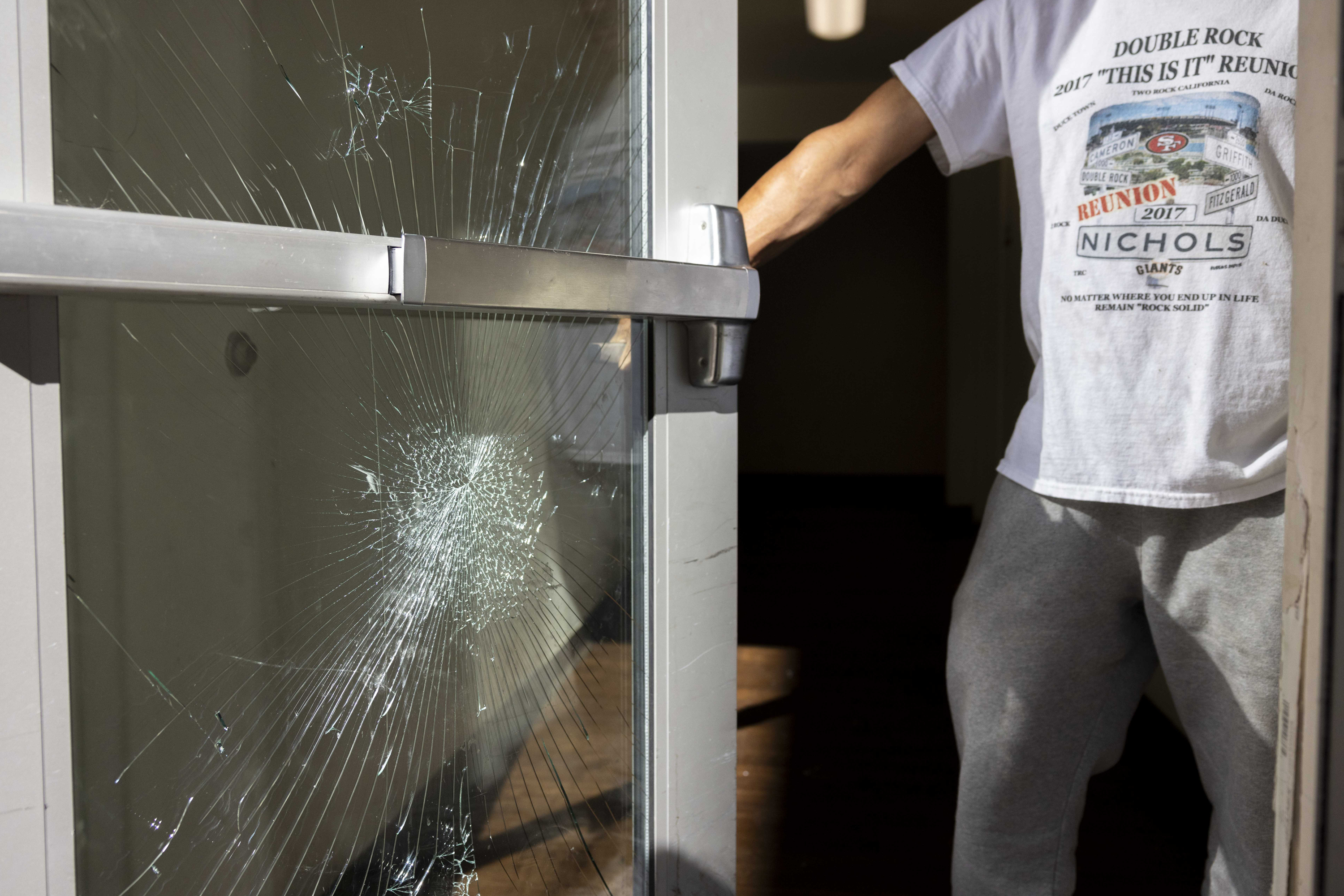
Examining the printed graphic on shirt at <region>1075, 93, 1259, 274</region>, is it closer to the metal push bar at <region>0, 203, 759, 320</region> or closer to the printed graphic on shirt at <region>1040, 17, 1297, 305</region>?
the printed graphic on shirt at <region>1040, 17, 1297, 305</region>

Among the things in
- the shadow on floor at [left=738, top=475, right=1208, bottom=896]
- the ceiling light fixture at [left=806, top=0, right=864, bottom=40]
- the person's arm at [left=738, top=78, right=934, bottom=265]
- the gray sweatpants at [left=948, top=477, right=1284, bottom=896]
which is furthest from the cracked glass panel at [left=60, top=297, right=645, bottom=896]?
the ceiling light fixture at [left=806, top=0, right=864, bottom=40]

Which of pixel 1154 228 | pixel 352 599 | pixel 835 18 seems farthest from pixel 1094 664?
pixel 835 18

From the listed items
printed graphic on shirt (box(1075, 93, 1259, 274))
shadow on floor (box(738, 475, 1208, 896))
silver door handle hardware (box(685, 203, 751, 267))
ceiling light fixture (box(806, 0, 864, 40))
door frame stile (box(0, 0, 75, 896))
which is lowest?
shadow on floor (box(738, 475, 1208, 896))

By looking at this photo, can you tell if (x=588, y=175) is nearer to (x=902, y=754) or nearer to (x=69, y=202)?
(x=69, y=202)

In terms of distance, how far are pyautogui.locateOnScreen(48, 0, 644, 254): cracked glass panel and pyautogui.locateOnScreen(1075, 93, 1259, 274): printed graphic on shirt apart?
45 cm

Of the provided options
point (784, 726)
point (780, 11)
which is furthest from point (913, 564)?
point (780, 11)

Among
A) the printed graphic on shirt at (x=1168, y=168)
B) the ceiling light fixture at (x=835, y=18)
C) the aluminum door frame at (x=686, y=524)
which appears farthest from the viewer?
the ceiling light fixture at (x=835, y=18)

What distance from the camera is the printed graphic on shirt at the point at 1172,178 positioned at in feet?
2.27

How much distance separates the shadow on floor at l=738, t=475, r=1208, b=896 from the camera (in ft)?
4.24

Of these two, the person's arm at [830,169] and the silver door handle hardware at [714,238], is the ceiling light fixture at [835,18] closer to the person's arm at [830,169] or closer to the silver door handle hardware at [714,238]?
the person's arm at [830,169]

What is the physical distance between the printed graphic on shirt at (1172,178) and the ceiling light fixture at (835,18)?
347 cm

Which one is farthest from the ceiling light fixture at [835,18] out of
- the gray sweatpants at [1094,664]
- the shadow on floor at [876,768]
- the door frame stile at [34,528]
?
the door frame stile at [34,528]

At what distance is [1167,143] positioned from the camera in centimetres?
71

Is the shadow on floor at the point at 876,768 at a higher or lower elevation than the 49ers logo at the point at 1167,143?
lower
